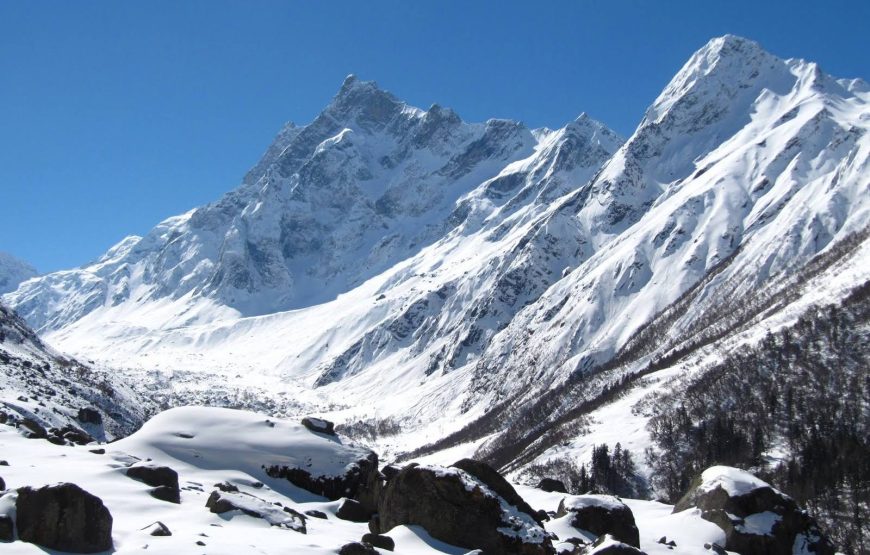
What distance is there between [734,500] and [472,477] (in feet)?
52.5

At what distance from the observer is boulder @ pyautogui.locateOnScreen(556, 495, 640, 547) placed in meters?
38.5

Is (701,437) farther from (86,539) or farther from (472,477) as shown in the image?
(86,539)

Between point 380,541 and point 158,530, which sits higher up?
point 158,530

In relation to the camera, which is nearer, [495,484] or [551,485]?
[495,484]

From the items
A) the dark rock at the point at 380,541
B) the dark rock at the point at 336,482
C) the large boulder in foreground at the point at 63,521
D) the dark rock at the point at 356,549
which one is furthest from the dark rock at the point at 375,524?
the large boulder in foreground at the point at 63,521

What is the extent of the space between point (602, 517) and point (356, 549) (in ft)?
52.7

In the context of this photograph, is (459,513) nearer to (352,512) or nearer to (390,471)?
(390,471)

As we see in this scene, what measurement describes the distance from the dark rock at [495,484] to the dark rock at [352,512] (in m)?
5.65

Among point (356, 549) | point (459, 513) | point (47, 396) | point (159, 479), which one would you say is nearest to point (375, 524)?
→ point (459, 513)

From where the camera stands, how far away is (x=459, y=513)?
1326 inches

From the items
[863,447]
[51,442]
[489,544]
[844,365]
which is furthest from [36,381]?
[844,365]

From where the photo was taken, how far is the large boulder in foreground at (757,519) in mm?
41062

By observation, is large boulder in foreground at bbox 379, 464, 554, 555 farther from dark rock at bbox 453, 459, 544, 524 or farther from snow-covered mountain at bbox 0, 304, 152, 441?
snow-covered mountain at bbox 0, 304, 152, 441

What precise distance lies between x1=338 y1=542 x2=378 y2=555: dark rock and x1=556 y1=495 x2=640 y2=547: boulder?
14729mm
